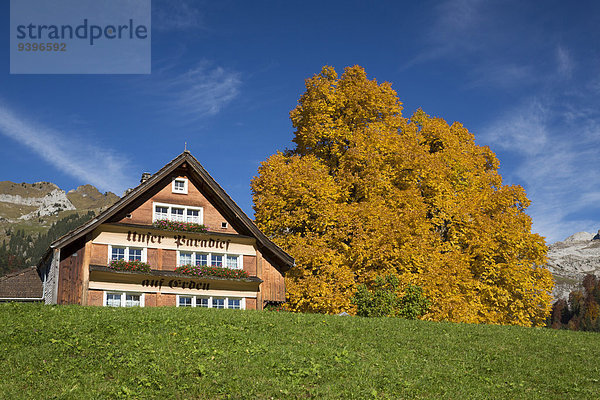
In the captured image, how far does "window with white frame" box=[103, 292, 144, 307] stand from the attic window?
640 cm

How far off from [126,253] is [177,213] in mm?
3804

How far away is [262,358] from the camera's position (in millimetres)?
17453

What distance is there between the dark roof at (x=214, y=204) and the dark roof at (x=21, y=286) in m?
5.14

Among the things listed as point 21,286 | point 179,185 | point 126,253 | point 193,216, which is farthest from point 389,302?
point 21,286

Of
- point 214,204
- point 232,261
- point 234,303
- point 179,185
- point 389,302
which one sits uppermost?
point 179,185

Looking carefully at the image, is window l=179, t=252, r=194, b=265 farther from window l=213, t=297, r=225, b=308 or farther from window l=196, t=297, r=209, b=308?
window l=213, t=297, r=225, b=308

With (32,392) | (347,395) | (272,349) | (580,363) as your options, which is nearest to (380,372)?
(347,395)

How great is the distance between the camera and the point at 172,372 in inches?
631

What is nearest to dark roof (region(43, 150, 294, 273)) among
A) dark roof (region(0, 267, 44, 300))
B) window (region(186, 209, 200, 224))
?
window (region(186, 209, 200, 224))

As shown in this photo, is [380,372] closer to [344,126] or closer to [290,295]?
[290,295]

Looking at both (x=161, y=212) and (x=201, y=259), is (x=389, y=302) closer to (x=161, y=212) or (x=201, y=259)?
(x=201, y=259)

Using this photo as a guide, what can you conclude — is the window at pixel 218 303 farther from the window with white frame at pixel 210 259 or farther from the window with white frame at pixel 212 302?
the window with white frame at pixel 210 259

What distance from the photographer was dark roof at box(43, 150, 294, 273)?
3025 centimetres

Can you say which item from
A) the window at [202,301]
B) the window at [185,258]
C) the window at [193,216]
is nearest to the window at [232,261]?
the window at [185,258]
